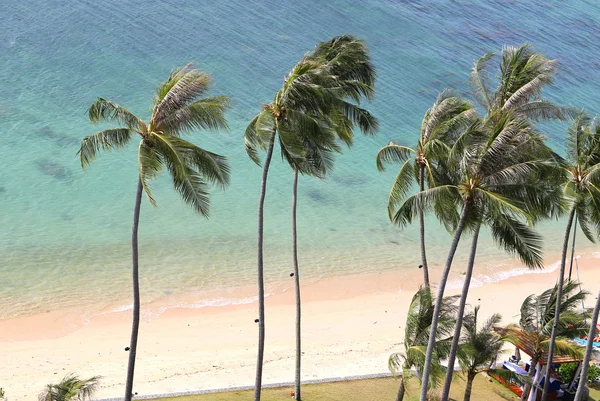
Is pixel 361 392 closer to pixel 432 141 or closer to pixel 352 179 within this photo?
pixel 432 141

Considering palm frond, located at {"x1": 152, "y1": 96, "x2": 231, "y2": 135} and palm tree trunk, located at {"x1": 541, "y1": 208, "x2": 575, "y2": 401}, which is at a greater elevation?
palm frond, located at {"x1": 152, "y1": 96, "x2": 231, "y2": 135}

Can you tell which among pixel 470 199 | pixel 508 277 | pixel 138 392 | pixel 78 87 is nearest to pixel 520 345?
pixel 470 199

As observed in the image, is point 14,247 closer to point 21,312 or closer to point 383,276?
point 21,312

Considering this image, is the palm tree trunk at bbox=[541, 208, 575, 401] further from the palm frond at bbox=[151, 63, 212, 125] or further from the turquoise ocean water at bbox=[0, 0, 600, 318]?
the turquoise ocean water at bbox=[0, 0, 600, 318]

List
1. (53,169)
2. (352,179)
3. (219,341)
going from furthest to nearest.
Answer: (352,179) → (53,169) → (219,341)

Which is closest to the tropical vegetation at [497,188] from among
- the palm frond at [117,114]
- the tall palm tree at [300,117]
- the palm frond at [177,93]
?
the tall palm tree at [300,117]

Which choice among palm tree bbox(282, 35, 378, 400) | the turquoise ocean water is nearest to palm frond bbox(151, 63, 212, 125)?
palm tree bbox(282, 35, 378, 400)

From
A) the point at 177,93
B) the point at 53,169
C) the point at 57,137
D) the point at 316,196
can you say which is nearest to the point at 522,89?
the point at 177,93
